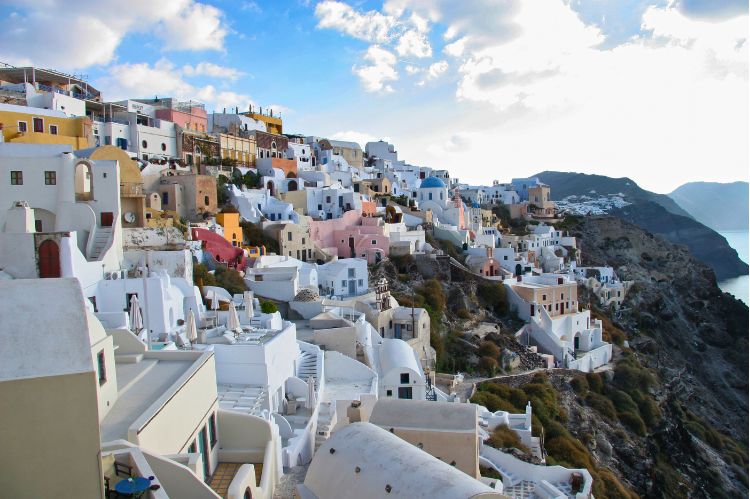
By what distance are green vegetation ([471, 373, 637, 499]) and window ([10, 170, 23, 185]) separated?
1763 cm

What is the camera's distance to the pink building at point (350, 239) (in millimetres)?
33406

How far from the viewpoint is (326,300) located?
24.1m

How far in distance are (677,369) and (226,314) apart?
3509 centimetres

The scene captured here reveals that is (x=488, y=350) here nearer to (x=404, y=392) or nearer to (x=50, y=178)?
(x=404, y=392)

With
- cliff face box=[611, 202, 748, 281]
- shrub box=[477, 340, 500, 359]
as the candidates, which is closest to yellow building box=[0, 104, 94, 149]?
shrub box=[477, 340, 500, 359]

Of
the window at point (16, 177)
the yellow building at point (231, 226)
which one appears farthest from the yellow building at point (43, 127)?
the yellow building at point (231, 226)

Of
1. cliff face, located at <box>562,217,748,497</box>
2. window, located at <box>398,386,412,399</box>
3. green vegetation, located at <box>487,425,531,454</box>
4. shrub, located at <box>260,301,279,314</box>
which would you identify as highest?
shrub, located at <box>260,301,279,314</box>

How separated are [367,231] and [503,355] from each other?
11.1m

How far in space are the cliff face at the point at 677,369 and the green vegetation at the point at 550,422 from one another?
1572 millimetres

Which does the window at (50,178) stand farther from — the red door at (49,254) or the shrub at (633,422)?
the shrub at (633,422)

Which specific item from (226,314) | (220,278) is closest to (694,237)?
(220,278)

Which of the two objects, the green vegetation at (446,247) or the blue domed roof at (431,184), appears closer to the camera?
the green vegetation at (446,247)

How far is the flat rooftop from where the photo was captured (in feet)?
22.7

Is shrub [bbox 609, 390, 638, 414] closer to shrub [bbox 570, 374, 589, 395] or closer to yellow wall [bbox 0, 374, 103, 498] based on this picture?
shrub [bbox 570, 374, 589, 395]
